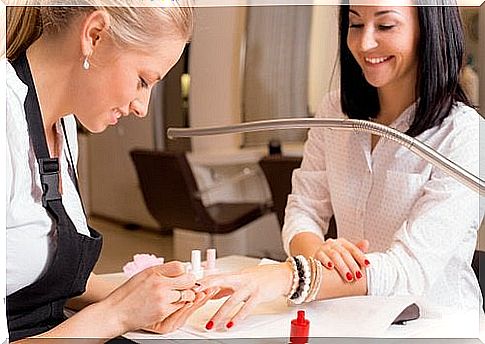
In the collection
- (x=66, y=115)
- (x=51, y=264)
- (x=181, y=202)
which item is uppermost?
(x=66, y=115)

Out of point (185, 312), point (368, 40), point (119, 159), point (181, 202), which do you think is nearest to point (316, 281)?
point (185, 312)

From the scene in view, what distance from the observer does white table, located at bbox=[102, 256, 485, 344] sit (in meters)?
0.71

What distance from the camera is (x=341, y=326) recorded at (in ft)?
2.39

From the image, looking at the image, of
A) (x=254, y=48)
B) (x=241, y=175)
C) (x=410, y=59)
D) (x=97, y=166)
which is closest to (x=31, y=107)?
(x=410, y=59)

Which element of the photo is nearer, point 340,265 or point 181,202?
point 340,265

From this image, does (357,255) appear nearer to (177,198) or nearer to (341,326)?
(341,326)

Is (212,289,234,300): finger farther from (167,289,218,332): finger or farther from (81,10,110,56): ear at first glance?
(81,10,110,56): ear

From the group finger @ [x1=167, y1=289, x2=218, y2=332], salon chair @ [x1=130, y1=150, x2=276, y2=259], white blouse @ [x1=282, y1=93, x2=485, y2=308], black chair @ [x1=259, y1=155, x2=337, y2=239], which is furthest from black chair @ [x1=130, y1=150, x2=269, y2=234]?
finger @ [x1=167, y1=289, x2=218, y2=332]

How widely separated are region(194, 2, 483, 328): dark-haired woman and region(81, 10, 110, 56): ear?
0.21 metres

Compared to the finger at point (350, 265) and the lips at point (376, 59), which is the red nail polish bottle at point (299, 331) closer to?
the finger at point (350, 265)

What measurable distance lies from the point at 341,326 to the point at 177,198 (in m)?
1.32

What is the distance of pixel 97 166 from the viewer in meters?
3.00

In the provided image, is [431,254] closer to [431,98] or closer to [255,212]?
Answer: [431,98]

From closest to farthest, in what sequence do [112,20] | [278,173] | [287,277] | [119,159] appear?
[112,20]
[287,277]
[278,173]
[119,159]
